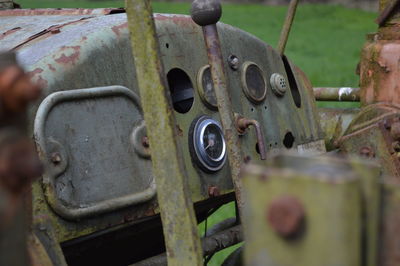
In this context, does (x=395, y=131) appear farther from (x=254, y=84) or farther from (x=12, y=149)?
(x=12, y=149)

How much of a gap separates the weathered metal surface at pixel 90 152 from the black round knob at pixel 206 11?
34cm

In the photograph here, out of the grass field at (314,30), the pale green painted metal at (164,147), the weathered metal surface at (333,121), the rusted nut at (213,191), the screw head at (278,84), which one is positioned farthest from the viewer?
the grass field at (314,30)

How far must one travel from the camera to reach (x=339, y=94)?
375 centimetres

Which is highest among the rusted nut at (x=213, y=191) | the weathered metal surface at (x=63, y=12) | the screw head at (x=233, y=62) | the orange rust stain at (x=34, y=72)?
the weathered metal surface at (x=63, y=12)

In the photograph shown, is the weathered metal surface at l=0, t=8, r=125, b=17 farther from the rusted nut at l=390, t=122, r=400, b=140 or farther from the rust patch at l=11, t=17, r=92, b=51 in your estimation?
the rusted nut at l=390, t=122, r=400, b=140

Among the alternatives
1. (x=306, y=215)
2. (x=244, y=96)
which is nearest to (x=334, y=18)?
(x=244, y=96)

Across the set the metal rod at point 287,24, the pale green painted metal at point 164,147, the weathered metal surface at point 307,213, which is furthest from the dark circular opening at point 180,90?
the weathered metal surface at point 307,213

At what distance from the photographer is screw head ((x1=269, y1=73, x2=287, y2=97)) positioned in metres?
3.08

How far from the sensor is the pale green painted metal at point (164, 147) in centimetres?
175

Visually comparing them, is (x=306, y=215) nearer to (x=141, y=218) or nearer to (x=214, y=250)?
(x=141, y=218)

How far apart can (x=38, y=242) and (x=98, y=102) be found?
1.86ft

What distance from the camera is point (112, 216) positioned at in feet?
7.69

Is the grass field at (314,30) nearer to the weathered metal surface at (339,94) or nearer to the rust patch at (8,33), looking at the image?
the weathered metal surface at (339,94)

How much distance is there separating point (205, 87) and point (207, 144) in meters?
0.21
